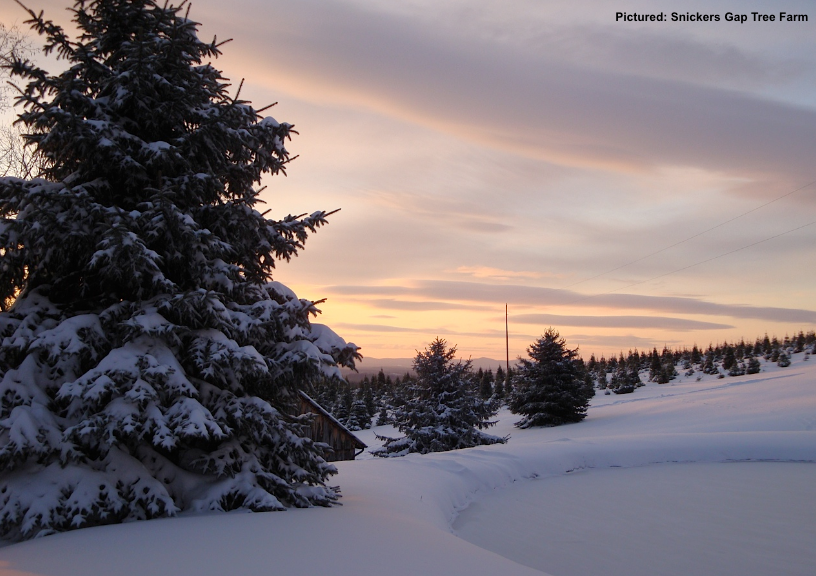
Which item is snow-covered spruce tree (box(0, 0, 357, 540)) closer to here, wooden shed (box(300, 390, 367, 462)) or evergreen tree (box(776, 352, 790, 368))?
wooden shed (box(300, 390, 367, 462))

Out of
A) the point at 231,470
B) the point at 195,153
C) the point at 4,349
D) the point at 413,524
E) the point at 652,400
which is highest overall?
the point at 195,153

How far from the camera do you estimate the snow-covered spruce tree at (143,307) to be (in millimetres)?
5418

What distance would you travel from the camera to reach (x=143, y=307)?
621 cm

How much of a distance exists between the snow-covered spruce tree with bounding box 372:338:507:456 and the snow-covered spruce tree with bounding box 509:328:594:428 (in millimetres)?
7452

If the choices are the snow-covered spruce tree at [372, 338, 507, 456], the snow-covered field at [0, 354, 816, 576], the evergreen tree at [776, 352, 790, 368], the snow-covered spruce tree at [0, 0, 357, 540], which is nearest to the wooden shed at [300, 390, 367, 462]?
the snow-covered spruce tree at [372, 338, 507, 456]

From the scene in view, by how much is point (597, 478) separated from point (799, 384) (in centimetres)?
2042

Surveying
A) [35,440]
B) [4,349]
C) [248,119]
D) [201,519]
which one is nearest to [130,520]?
[201,519]

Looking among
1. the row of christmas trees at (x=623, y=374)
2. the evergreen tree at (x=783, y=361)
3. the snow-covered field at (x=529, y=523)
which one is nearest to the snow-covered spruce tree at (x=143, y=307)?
the snow-covered field at (x=529, y=523)

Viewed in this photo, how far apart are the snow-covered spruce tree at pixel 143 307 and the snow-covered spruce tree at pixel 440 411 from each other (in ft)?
47.2

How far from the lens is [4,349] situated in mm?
5637

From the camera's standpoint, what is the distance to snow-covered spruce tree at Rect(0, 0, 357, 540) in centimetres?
542

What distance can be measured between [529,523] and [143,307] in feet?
23.3

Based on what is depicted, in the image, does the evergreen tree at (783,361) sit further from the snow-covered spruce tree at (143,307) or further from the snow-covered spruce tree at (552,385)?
the snow-covered spruce tree at (143,307)

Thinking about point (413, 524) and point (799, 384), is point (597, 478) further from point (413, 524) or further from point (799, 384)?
point (799, 384)
